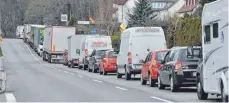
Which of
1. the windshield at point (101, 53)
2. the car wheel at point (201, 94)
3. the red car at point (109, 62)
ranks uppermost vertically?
the windshield at point (101, 53)

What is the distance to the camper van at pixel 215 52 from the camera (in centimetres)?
1609

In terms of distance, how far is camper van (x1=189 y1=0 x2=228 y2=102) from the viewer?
52.8ft

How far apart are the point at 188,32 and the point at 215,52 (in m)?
26.4

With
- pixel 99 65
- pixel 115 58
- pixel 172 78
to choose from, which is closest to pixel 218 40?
pixel 172 78

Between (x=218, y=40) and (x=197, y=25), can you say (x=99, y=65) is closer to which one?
(x=197, y=25)

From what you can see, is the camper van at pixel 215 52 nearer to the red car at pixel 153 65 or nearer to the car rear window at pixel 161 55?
the red car at pixel 153 65

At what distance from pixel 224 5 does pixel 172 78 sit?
6.24 m

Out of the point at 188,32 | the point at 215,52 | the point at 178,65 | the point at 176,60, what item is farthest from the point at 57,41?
the point at 215,52

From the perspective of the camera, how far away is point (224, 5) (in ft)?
53.0

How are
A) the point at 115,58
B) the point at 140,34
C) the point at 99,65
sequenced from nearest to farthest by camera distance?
the point at 140,34 < the point at 115,58 < the point at 99,65

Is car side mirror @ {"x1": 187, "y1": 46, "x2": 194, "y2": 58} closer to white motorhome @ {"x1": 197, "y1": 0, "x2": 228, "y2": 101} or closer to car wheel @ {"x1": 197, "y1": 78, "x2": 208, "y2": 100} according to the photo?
white motorhome @ {"x1": 197, "y1": 0, "x2": 228, "y2": 101}

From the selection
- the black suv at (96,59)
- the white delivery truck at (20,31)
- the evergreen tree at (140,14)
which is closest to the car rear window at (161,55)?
the black suv at (96,59)

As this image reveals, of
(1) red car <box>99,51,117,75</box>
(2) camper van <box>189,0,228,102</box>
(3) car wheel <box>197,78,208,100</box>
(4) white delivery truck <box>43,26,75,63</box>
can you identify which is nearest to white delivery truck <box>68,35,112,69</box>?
(1) red car <box>99,51,117,75</box>

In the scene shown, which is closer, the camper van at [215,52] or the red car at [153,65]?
the camper van at [215,52]
